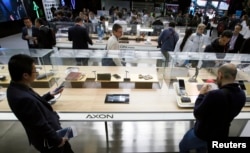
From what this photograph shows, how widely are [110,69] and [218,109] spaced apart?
160cm

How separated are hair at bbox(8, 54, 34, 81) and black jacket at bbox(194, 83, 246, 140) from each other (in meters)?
1.25

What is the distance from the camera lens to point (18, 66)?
1094 millimetres

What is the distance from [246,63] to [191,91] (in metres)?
1.05

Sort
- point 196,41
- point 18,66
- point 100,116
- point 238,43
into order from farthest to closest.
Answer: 1. point 238,43
2. point 196,41
3. point 100,116
4. point 18,66

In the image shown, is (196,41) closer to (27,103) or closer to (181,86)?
(181,86)

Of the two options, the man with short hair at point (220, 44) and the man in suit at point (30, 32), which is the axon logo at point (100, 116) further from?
the man in suit at point (30, 32)

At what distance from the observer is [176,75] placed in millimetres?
2332

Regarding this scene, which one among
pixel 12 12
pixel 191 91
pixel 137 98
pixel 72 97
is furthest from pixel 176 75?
pixel 12 12

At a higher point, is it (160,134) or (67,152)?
(67,152)

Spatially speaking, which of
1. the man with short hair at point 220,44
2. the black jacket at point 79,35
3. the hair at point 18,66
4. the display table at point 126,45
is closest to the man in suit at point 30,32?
the display table at point 126,45

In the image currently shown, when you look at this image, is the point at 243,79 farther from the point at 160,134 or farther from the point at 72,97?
the point at 72,97

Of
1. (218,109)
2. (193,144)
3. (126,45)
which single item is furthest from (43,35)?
(218,109)

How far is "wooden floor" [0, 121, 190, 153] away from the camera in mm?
2197

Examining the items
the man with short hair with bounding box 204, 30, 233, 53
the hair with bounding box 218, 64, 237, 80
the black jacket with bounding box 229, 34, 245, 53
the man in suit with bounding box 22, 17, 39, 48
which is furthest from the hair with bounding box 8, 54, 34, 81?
the black jacket with bounding box 229, 34, 245, 53
